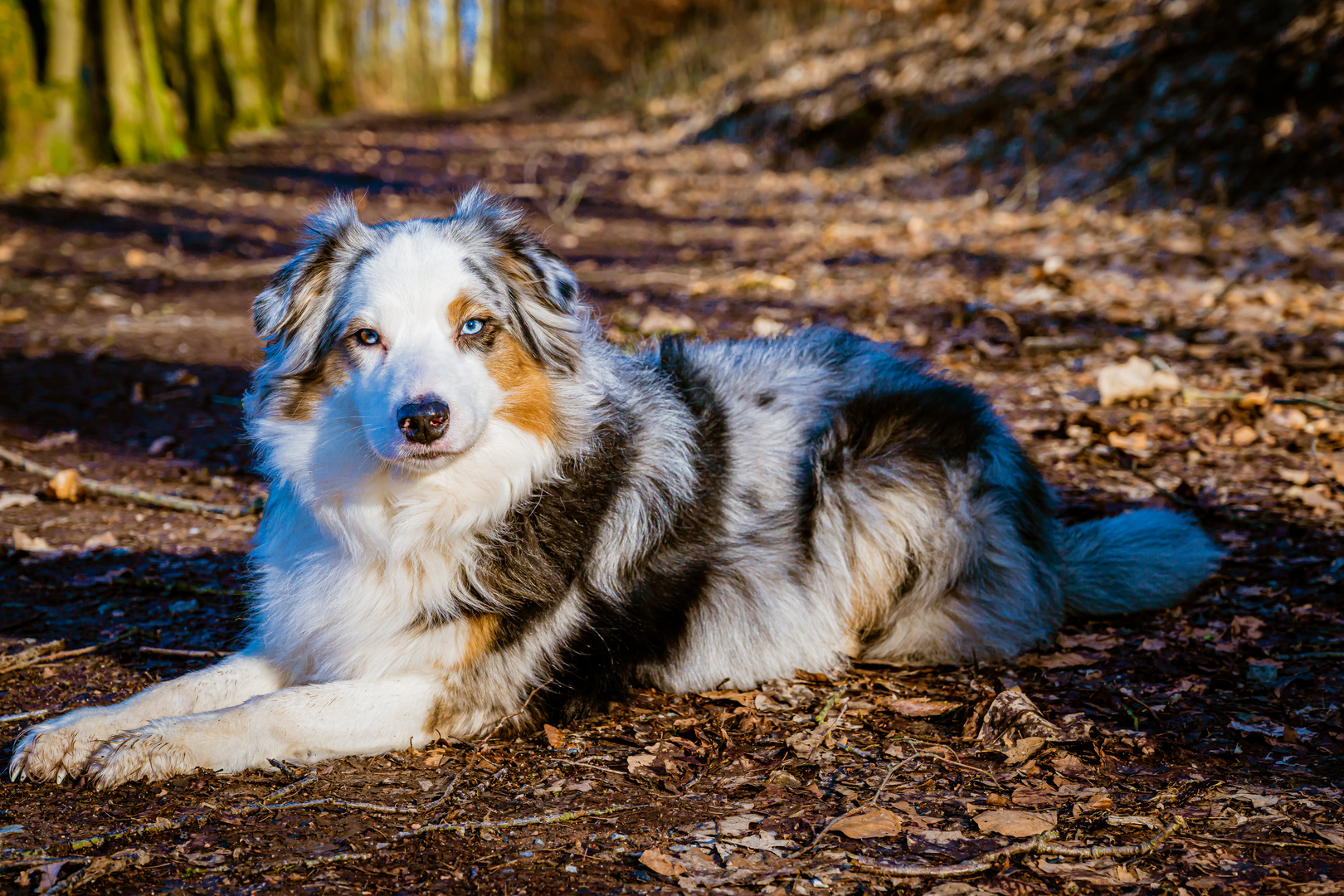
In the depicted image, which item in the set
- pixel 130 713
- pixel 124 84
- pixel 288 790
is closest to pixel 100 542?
pixel 130 713

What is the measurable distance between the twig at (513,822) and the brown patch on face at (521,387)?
4.02 ft

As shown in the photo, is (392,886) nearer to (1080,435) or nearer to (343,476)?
(343,476)

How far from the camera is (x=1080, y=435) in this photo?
6078 mm

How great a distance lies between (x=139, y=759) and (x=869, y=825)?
214 cm

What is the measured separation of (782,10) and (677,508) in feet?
88.1

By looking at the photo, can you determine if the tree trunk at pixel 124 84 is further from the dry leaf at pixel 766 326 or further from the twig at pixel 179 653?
the twig at pixel 179 653

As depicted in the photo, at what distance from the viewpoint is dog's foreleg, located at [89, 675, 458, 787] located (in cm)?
305

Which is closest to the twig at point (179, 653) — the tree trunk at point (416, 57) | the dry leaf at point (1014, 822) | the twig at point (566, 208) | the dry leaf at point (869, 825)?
the dry leaf at point (869, 825)

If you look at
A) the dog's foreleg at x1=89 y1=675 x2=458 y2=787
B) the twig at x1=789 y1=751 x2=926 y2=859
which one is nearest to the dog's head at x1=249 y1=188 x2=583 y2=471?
the dog's foreleg at x1=89 y1=675 x2=458 y2=787

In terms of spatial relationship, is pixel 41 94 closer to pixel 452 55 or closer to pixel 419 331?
pixel 419 331

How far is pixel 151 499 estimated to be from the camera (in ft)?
17.7

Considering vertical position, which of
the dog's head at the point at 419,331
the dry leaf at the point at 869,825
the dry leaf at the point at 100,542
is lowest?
the dry leaf at the point at 869,825

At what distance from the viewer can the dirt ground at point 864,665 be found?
8.71 feet

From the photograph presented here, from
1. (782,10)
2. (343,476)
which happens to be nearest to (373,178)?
(782,10)
